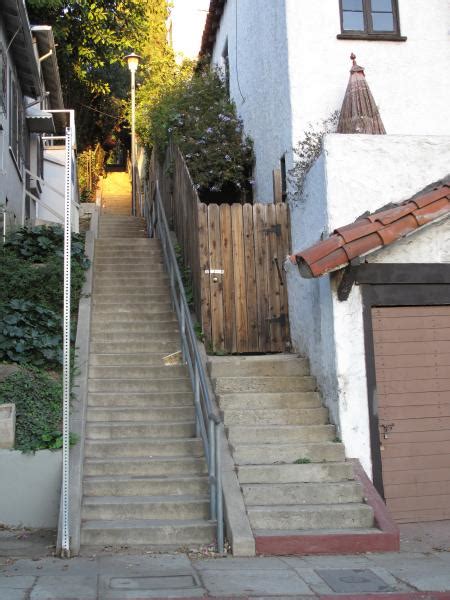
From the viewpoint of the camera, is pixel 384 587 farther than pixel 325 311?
No

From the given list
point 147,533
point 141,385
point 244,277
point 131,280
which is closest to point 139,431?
point 141,385

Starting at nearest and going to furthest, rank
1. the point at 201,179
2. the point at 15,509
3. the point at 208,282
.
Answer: the point at 15,509
the point at 208,282
the point at 201,179

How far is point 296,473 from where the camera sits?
690 centimetres

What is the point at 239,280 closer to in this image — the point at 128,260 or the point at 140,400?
the point at 140,400

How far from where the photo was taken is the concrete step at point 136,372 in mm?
8797

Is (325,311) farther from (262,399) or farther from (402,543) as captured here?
(402,543)

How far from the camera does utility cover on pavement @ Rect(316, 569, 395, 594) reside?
16.5 ft

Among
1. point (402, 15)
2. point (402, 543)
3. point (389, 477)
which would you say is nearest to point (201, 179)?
point (402, 15)

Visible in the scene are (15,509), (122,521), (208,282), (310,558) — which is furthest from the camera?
(208,282)

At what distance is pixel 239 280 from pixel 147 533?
417cm

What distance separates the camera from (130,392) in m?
8.51

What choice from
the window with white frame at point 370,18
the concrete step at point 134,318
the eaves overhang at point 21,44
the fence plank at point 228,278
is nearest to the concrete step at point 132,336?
the concrete step at point 134,318

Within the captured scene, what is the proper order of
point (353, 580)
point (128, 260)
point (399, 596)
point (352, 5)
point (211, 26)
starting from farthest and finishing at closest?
point (211, 26), point (128, 260), point (352, 5), point (353, 580), point (399, 596)

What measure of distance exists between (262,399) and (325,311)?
127cm
